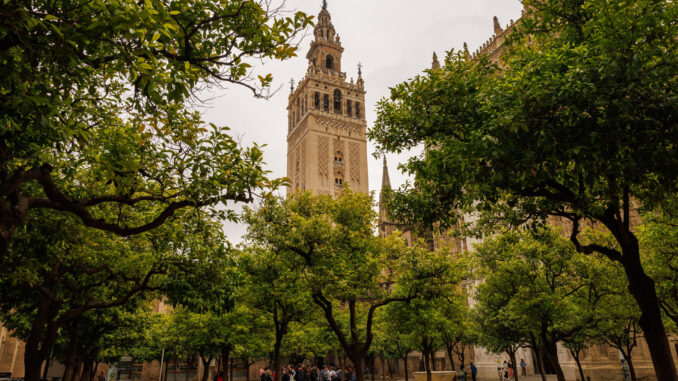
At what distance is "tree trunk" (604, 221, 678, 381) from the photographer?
8133mm

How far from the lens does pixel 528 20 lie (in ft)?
30.6

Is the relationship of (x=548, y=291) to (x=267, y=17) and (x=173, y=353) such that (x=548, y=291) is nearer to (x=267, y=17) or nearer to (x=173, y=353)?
(x=267, y=17)

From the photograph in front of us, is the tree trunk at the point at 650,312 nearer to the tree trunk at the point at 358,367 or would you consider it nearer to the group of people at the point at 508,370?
the tree trunk at the point at 358,367

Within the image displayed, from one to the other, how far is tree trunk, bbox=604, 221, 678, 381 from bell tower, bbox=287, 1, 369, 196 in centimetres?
5557

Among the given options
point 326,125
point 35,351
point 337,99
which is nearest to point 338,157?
point 326,125

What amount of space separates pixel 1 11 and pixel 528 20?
30.6 feet

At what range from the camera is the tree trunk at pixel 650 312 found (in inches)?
320

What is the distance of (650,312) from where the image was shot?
8.38 m

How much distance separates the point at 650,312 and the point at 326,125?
210ft

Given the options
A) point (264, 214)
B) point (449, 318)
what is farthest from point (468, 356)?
point (264, 214)

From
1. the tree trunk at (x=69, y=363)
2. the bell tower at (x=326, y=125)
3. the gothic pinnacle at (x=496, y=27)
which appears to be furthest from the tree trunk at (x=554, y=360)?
the bell tower at (x=326, y=125)

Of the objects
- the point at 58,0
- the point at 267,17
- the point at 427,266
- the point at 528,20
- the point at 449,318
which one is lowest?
the point at 449,318

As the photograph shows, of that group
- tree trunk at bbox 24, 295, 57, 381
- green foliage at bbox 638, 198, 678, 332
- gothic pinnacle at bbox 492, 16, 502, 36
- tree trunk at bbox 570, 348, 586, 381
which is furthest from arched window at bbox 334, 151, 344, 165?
tree trunk at bbox 24, 295, 57, 381

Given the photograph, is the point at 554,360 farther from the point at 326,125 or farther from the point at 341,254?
the point at 326,125
